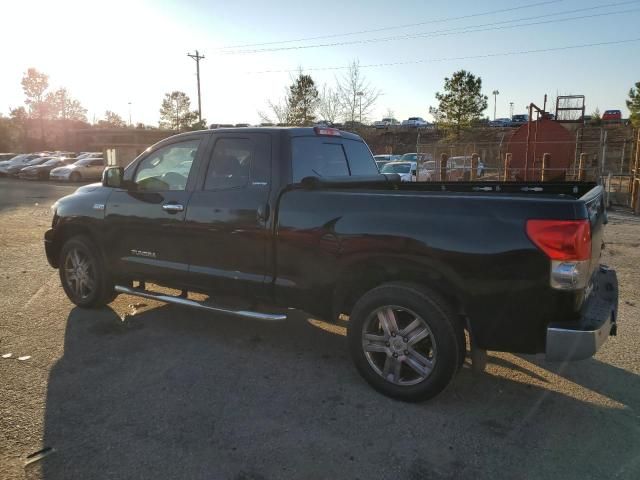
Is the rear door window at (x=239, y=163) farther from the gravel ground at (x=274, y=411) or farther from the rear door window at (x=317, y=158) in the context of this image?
the gravel ground at (x=274, y=411)

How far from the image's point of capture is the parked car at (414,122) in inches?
2810

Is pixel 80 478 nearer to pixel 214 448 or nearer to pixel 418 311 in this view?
pixel 214 448

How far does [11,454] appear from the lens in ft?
9.51

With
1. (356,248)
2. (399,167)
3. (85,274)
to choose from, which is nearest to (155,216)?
(85,274)

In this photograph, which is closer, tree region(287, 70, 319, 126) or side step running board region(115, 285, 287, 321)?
side step running board region(115, 285, 287, 321)

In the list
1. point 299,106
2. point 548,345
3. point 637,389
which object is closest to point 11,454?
point 548,345

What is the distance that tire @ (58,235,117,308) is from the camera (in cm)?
540

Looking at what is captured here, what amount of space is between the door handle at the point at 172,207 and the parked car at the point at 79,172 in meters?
28.7

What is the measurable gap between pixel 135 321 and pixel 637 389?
4.59 metres

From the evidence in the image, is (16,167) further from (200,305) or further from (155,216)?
(200,305)

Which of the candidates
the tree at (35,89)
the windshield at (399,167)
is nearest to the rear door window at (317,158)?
the windshield at (399,167)

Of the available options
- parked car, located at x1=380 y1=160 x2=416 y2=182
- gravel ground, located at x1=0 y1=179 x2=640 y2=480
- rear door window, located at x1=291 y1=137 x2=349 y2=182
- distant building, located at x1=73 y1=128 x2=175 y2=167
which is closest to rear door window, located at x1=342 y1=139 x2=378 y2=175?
rear door window, located at x1=291 y1=137 x2=349 y2=182

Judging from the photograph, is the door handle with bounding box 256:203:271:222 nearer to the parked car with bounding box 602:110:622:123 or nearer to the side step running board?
the side step running board

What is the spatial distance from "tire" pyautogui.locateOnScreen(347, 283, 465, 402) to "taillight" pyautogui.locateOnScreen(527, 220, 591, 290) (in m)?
0.74
